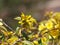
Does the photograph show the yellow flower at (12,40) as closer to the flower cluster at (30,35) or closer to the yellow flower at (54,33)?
the flower cluster at (30,35)

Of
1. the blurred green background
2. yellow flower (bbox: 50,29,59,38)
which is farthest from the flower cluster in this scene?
the blurred green background

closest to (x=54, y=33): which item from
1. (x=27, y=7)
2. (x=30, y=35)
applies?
(x=30, y=35)

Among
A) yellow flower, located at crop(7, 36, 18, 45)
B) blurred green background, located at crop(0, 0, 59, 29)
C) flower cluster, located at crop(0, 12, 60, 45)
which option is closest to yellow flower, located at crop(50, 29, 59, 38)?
flower cluster, located at crop(0, 12, 60, 45)

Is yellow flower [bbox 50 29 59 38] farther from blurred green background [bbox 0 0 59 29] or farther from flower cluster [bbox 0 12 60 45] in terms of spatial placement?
blurred green background [bbox 0 0 59 29]

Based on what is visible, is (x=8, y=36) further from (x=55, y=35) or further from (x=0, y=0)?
(x=0, y=0)

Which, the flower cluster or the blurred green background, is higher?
the blurred green background

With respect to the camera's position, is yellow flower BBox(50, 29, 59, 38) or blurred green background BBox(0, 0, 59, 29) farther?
blurred green background BBox(0, 0, 59, 29)

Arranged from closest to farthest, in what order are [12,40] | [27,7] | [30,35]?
[12,40], [30,35], [27,7]

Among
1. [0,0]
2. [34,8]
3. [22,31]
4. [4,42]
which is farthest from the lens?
[34,8]

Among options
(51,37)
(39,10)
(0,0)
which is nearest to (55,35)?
(51,37)

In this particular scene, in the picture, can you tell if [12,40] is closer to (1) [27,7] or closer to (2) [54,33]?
(2) [54,33]

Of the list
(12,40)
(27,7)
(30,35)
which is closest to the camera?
(12,40)
